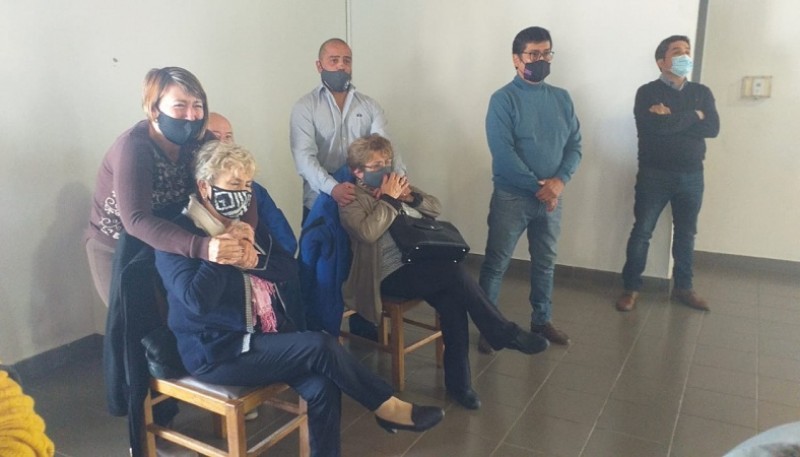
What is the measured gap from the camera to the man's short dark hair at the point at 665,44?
11.9 feet

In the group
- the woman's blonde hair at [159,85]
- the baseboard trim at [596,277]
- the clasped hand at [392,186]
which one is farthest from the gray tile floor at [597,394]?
the woman's blonde hair at [159,85]

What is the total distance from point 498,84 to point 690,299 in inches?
72.6

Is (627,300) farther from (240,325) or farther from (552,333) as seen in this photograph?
(240,325)

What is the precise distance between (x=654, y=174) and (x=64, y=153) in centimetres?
317

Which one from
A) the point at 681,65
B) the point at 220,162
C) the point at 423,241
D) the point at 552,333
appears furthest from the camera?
the point at 681,65

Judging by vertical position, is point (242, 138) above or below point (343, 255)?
above

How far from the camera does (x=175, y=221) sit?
209 cm

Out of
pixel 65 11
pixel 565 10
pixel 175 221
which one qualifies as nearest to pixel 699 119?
pixel 565 10

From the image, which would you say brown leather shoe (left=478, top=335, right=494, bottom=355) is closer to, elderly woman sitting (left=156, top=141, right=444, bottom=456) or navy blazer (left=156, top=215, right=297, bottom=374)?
elderly woman sitting (left=156, top=141, right=444, bottom=456)

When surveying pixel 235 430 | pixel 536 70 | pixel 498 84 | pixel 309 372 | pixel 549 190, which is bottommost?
pixel 235 430

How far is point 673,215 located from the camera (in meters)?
3.94

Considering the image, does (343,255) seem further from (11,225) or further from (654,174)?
(654,174)

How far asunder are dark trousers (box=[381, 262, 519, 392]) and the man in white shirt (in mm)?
567

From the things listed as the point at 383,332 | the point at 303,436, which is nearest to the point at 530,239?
the point at 383,332
